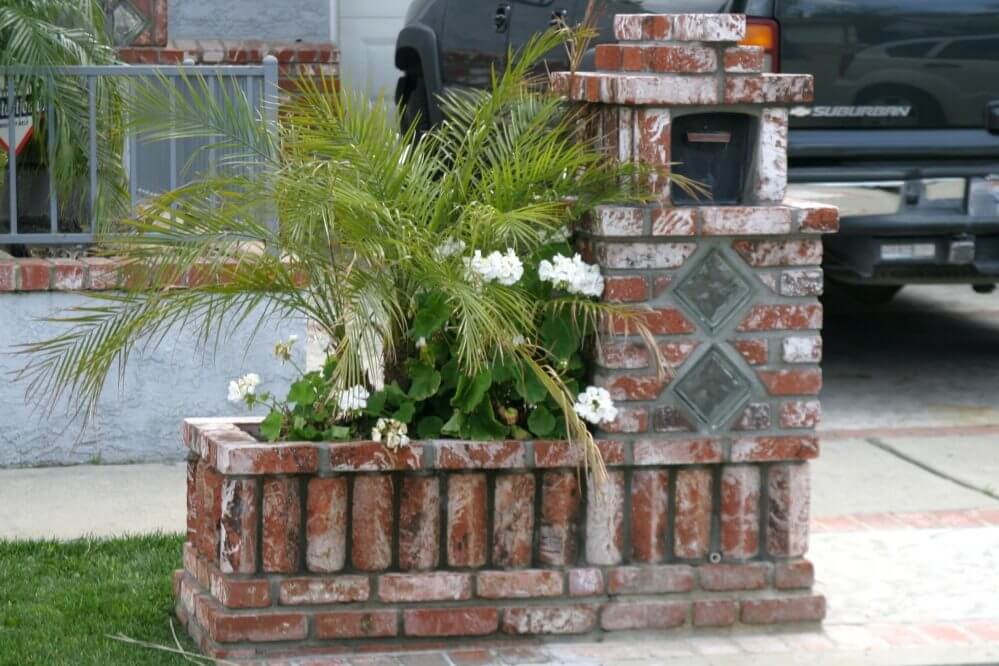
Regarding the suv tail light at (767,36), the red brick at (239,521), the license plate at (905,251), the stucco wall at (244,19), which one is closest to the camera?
the red brick at (239,521)

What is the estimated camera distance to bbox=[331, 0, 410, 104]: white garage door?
40.7ft

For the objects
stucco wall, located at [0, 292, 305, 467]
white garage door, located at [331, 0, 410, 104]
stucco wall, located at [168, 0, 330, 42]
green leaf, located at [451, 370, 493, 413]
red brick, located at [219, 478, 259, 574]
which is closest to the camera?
red brick, located at [219, 478, 259, 574]

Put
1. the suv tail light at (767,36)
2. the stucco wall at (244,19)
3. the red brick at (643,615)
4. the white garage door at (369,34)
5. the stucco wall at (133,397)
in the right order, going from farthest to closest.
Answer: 1. the white garage door at (369,34)
2. the stucco wall at (244,19)
3. the suv tail light at (767,36)
4. the stucco wall at (133,397)
5. the red brick at (643,615)

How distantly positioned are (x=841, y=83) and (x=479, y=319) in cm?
332

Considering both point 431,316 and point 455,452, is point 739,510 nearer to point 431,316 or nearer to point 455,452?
point 455,452

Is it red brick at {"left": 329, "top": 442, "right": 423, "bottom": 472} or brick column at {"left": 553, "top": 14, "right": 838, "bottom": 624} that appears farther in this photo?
brick column at {"left": 553, "top": 14, "right": 838, "bottom": 624}

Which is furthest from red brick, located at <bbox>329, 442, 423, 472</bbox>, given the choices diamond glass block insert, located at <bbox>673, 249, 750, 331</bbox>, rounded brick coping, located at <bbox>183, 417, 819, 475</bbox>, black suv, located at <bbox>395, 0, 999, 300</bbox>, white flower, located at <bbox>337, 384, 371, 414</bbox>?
black suv, located at <bbox>395, 0, 999, 300</bbox>

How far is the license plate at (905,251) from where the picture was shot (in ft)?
23.7

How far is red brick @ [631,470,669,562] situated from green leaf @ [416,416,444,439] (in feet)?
1.70

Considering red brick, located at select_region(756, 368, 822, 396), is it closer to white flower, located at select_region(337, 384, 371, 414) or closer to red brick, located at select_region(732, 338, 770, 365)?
A: red brick, located at select_region(732, 338, 770, 365)

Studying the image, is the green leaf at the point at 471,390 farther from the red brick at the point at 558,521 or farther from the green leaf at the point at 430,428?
the red brick at the point at 558,521

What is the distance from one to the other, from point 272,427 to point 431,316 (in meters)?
0.49

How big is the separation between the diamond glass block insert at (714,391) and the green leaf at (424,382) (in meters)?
0.64

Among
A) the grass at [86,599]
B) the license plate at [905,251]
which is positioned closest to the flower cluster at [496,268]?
the grass at [86,599]
